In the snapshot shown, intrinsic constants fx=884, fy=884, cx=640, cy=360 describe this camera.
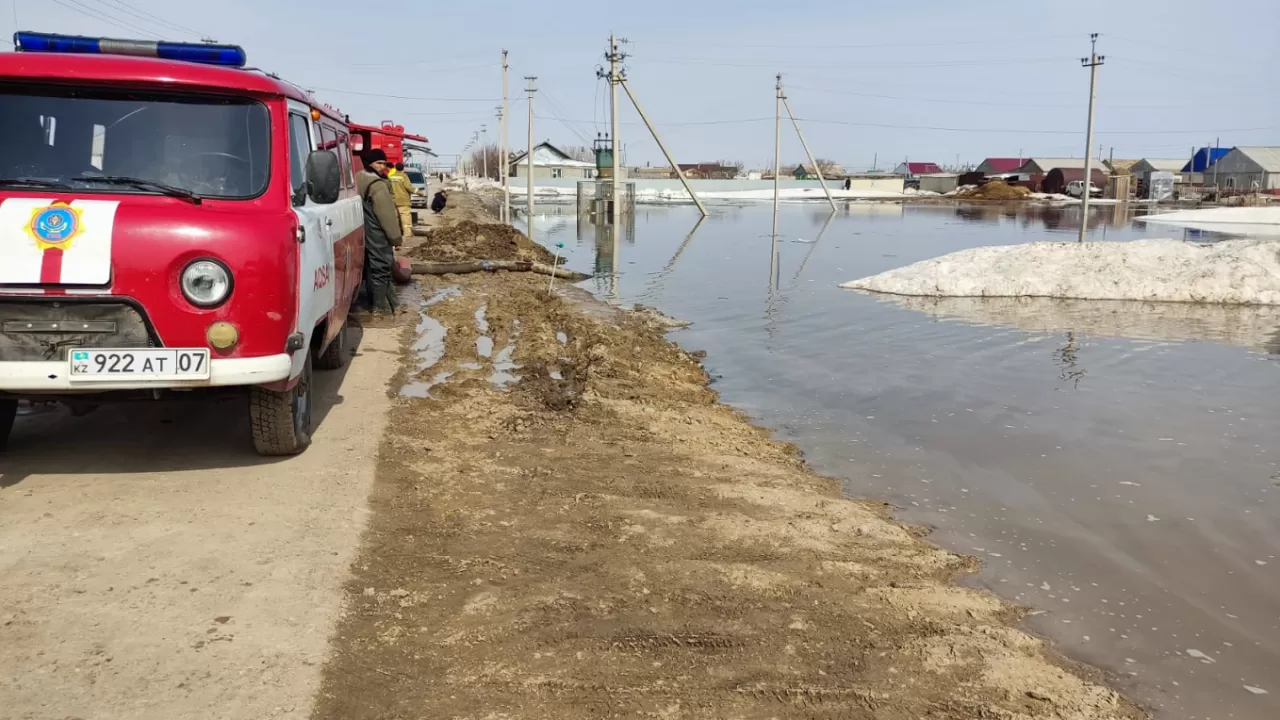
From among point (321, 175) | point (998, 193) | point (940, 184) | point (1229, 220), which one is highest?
point (940, 184)

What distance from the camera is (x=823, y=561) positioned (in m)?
4.53

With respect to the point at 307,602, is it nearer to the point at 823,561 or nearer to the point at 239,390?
the point at 239,390

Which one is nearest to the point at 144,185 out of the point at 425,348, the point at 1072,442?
the point at 425,348

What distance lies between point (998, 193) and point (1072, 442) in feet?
263

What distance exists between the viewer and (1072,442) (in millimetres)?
7199

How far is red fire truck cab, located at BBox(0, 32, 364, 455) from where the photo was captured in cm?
433

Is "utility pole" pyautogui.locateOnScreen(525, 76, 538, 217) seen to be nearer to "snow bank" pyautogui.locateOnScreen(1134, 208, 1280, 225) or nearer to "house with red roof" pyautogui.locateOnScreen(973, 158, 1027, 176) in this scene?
"snow bank" pyautogui.locateOnScreen(1134, 208, 1280, 225)

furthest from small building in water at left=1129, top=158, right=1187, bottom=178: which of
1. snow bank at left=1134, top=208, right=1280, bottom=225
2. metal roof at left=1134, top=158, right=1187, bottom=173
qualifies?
snow bank at left=1134, top=208, right=1280, bottom=225

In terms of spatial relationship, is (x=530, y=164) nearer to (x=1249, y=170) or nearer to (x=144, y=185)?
(x=144, y=185)

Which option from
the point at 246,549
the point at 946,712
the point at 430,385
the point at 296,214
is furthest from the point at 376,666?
the point at 430,385

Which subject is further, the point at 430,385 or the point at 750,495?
the point at 430,385

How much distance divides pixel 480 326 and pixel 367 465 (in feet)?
19.5

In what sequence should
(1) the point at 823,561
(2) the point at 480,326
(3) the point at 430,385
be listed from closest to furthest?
1. (1) the point at 823,561
2. (3) the point at 430,385
3. (2) the point at 480,326

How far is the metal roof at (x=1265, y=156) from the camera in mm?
78562
